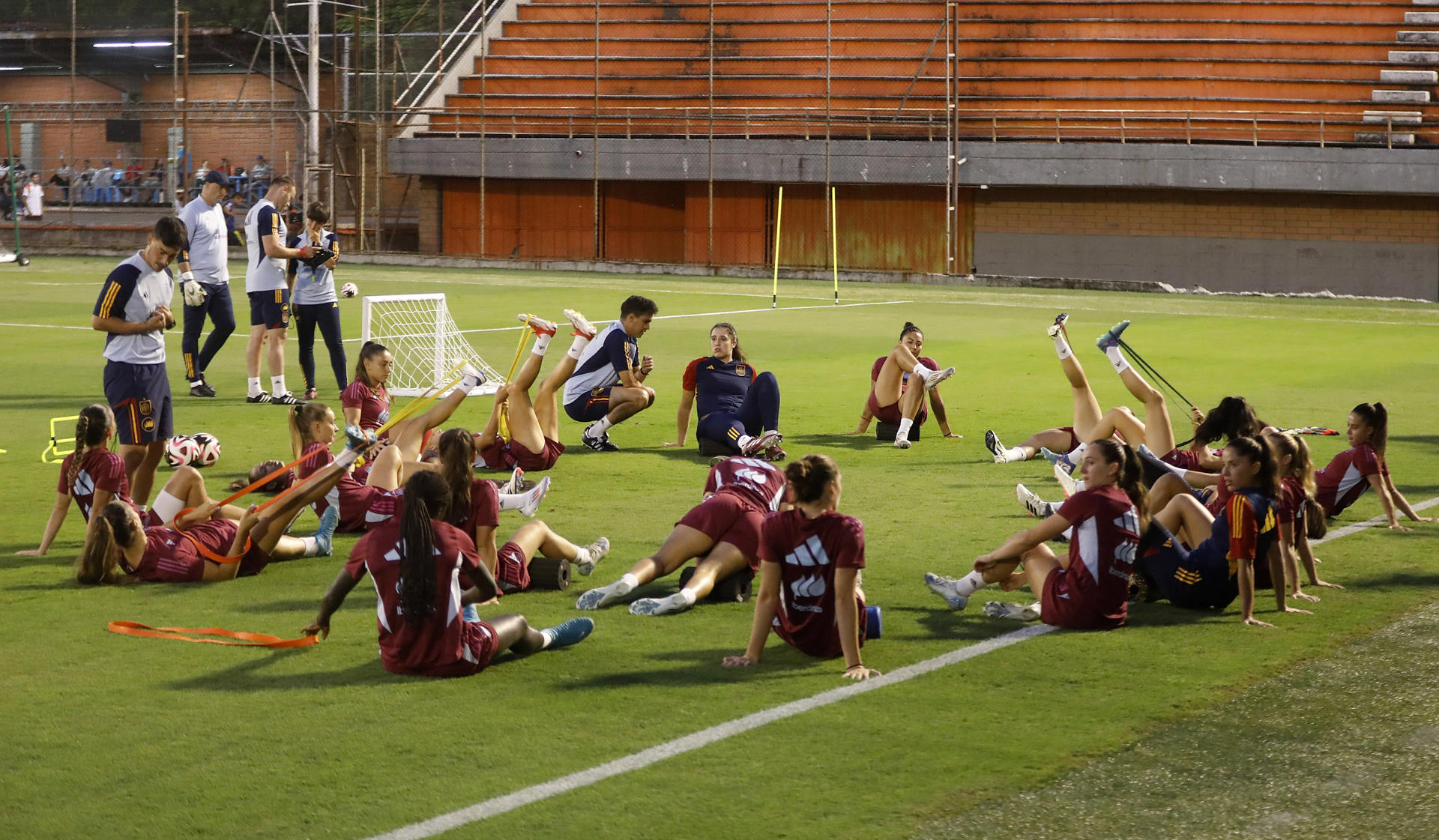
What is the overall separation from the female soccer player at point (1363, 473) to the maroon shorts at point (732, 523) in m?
3.99

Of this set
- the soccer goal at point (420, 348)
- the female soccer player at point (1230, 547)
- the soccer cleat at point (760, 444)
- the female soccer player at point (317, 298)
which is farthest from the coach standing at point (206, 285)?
the female soccer player at point (1230, 547)

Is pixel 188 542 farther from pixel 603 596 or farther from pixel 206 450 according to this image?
pixel 206 450

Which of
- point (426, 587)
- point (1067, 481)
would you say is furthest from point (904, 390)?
point (426, 587)

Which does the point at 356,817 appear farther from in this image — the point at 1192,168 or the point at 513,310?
the point at 1192,168

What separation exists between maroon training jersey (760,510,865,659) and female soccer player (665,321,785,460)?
541 cm

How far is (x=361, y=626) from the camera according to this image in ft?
25.4

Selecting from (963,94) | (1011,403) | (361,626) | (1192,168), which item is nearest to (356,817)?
(361,626)

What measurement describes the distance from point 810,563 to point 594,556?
92.8 inches

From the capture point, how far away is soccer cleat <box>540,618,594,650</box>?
7.28 metres

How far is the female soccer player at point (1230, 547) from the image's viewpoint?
24.8 feet

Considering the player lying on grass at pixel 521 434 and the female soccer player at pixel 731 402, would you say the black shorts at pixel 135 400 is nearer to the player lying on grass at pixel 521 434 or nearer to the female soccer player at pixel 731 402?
the player lying on grass at pixel 521 434

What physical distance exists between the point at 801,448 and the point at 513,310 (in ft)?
49.8

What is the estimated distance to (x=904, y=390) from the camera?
1403 cm

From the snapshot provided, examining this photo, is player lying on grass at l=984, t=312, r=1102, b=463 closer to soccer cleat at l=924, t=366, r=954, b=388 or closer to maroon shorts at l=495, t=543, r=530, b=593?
soccer cleat at l=924, t=366, r=954, b=388
